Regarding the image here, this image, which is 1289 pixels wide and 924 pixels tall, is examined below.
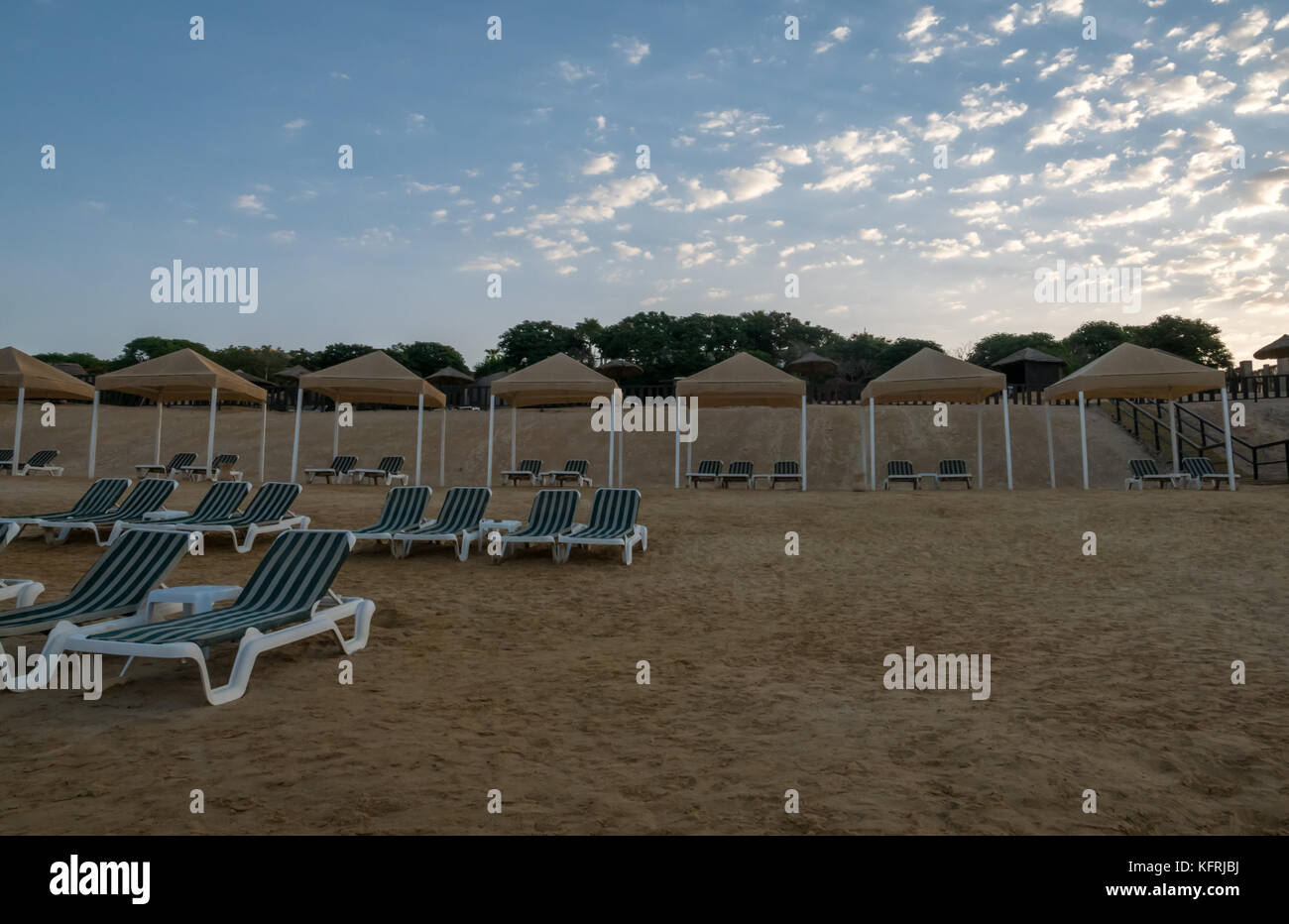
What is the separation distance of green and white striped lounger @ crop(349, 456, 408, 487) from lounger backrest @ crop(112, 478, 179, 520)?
7190mm

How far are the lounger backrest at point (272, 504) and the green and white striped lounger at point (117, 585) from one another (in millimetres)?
4174

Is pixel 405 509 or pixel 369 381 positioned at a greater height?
pixel 369 381

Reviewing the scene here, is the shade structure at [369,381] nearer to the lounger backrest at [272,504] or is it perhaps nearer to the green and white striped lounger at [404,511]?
the lounger backrest at [272,504]

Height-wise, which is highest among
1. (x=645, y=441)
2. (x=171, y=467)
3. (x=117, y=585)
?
(x=645, y=441)

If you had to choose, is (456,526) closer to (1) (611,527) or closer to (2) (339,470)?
(1) (611,527)

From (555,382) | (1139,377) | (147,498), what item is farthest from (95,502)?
(1139,377)

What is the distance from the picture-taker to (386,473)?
18.0m

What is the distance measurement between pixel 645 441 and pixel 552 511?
567 inches

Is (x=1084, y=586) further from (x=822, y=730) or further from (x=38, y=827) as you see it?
(x=38, y=827)

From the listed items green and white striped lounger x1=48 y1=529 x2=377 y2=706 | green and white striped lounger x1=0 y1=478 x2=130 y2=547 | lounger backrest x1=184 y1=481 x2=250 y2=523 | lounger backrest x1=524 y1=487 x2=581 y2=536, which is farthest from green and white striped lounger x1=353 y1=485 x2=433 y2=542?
green and white striped lounger x1=0 y1=478 x2=130 y2=547

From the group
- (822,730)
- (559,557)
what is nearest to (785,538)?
(559,557)

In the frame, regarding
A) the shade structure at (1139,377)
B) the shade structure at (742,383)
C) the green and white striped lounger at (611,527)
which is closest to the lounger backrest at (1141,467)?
the shade structure at (1139,377)

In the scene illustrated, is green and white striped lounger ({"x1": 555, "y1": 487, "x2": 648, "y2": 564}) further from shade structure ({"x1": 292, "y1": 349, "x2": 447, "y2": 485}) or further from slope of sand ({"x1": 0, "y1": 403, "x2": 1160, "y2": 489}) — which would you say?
slope of sand ({"x1": 0, "y1": 403, "x2": 1160, "y2": 489})
